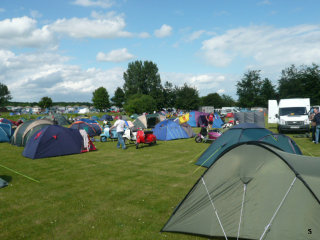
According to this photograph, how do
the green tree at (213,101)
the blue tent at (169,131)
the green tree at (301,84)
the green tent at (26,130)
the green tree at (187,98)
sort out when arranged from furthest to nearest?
the green tree at (213,101)
the green tree at (187,98)
the green tree at (301,84)
the blue tent at (169,131)
the green tent at (26,130)

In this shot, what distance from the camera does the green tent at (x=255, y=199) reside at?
405 centimetres

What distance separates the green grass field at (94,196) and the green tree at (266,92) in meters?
52.7

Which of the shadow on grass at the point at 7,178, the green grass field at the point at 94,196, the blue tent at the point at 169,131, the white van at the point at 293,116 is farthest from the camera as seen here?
the white van at the point at 293,116

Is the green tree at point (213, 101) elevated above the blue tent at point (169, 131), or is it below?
above

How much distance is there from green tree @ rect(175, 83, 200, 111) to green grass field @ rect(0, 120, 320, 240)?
55484 millimetres

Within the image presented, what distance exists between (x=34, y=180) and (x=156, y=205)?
467 cm

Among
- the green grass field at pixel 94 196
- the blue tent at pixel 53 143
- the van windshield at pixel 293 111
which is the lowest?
the green grass field at pixel 94 196

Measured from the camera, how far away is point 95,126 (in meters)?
23.2

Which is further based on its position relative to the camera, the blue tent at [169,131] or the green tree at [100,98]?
the green tree at [100,98]

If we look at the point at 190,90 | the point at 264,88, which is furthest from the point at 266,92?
the point at 190,90

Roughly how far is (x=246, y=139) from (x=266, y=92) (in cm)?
5883

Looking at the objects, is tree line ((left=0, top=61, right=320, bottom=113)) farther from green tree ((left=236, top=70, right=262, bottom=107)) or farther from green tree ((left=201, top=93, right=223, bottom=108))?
green tree ((left=201, top=93, right=223, bottom=108))

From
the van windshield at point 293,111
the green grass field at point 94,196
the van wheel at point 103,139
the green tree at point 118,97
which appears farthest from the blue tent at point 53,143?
the green tree at point 118,97

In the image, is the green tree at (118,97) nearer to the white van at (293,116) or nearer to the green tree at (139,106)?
the green tree at (139,106)
